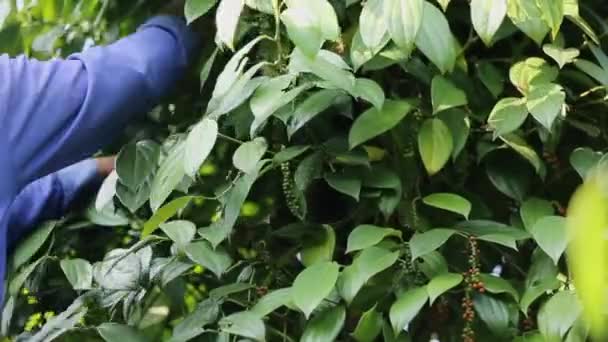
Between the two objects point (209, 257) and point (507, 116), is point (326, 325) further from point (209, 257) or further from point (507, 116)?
point (507, 116)

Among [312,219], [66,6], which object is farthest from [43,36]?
[312,219]

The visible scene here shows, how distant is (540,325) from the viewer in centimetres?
66

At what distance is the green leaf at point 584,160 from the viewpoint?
751 mm

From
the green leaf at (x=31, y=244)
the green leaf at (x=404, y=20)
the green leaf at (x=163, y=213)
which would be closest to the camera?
the green leaf at (x=404, y=20)

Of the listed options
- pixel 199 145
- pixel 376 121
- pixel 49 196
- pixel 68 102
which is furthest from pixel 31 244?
pixel 376 121

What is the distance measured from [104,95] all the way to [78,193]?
0.18m

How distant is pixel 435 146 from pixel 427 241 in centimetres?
9

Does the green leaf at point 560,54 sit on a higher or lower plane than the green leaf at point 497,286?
higher

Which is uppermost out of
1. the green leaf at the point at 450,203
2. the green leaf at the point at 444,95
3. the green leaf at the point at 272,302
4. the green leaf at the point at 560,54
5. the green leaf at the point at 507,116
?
the green leaf at the point at 560,54

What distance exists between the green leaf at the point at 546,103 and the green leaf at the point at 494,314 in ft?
0.50

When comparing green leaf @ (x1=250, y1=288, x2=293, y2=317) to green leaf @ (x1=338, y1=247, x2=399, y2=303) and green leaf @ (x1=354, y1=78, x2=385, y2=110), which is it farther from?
green leaf @ (x1=354, y1=78, x2=385, y2=110)

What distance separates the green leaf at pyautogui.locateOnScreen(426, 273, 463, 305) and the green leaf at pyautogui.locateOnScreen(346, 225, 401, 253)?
0.05 meters

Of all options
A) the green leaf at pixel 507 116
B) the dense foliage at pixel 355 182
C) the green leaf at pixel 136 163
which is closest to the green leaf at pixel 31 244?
the dense foliage at pixel 355 182

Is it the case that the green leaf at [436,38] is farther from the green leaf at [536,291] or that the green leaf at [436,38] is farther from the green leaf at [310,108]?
the green leaf at [536,291]
